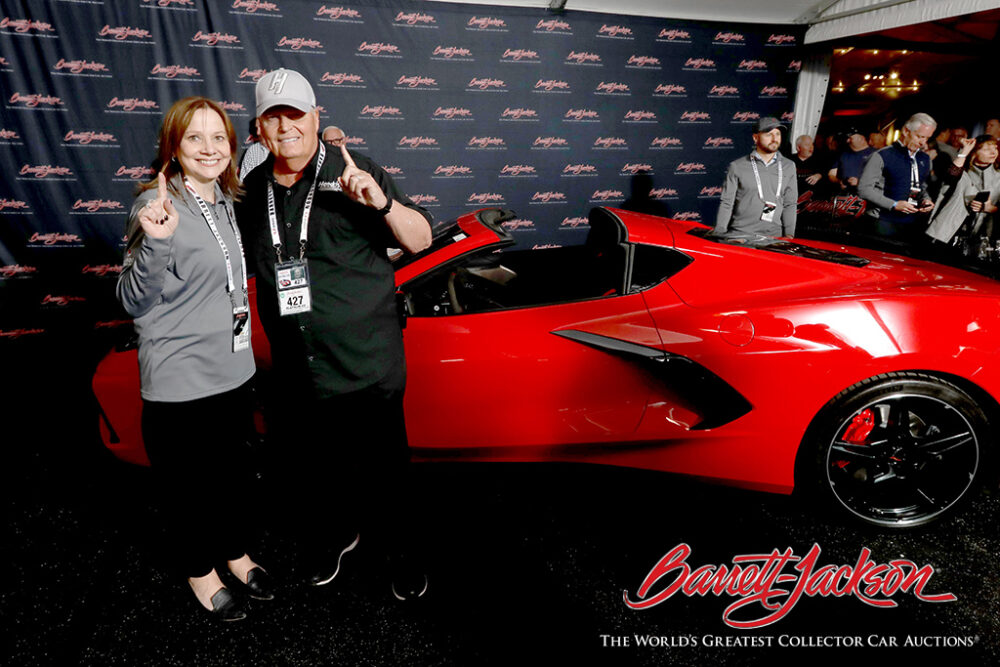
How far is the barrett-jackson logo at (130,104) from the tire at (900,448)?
531cm

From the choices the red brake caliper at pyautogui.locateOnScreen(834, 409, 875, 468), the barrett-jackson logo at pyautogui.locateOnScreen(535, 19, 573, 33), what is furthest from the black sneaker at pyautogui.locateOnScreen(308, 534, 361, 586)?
the barrett-jackson logo at pyautogui.locateOnScreen(535, 19, 573, 33)

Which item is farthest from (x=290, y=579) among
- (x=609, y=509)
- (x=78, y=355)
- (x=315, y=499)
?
(x=78, y=355)

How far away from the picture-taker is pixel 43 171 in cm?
436

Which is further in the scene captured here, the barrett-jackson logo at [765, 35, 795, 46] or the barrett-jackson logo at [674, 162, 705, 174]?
the barrett-jackson logo at [674, 162, 705, 174]

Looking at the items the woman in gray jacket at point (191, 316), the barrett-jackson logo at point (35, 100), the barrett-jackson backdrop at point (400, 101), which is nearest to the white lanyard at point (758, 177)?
the barrett-jackson backdrop at point (400, 101)

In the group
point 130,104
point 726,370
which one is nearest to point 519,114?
point 130,104

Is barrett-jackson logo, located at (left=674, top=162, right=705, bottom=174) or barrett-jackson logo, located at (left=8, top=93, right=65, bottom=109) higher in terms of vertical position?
barrett-jackson logo, located at (left=8, top=93, right=65, bottom=109)

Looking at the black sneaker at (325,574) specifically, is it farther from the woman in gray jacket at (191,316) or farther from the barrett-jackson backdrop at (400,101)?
the barrett-jackson backdrop at (400,101)

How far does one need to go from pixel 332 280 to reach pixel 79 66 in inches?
178

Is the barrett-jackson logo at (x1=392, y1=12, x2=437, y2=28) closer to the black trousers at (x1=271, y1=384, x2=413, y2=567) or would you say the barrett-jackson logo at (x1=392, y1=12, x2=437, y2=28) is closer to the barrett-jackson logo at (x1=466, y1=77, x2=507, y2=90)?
the barrett-jackson logo at (x1=466, y1=77, x2=507, y2=90)

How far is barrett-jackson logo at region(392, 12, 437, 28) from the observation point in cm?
485

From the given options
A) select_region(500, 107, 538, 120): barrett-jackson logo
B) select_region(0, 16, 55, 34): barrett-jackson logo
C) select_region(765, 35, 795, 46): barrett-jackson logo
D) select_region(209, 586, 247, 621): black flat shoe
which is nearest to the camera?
select_region(209, 586, 247, 621): black flat shoe

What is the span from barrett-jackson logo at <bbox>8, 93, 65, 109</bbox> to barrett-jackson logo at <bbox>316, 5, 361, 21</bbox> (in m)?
2.21

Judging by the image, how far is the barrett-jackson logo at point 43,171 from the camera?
4.33 m
